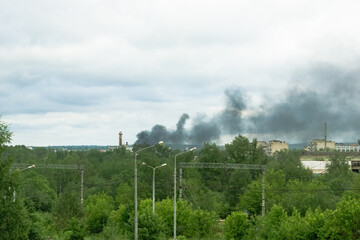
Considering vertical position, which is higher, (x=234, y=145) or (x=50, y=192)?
(x=234, y=145)

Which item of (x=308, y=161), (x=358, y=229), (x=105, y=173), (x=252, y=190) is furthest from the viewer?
(x=308, y=161)

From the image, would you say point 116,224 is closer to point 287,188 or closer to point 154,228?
point 154,228

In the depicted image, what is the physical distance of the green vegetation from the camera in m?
41.8

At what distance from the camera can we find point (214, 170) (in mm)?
107375

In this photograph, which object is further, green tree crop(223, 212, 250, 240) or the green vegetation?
green tree crop(223, 212, 250, 240)

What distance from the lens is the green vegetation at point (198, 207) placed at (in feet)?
137

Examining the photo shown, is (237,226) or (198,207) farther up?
(198,207)

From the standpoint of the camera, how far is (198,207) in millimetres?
57688

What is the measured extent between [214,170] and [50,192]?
2912 cm

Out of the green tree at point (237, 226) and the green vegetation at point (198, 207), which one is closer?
the green vegetation at point (198, 207)

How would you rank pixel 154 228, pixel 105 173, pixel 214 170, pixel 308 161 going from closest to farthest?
pixel 154 228, pixel 214 170, pixel 105 173, pixel 308 161

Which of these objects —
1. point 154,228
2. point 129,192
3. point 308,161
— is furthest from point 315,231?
point 308,161

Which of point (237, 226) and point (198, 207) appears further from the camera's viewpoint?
point (198, 207)

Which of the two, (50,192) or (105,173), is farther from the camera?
(105,173)
